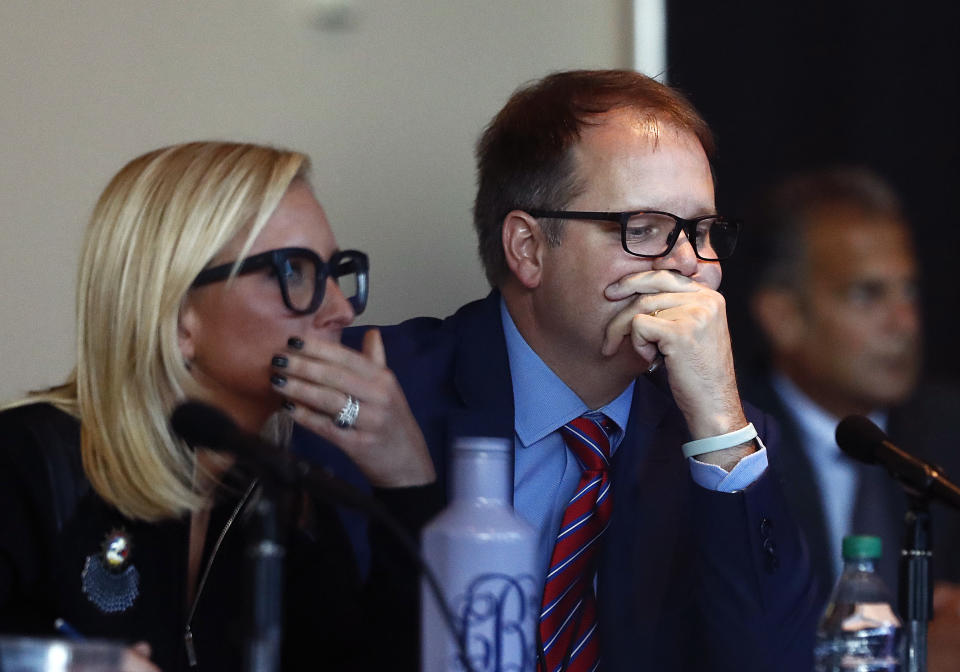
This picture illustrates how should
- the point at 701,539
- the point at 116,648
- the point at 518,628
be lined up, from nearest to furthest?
the point at 116,648
the point at 518,628
the point at 701,539

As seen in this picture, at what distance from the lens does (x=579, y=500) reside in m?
1.70

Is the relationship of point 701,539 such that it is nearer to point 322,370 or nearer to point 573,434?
point 573,434

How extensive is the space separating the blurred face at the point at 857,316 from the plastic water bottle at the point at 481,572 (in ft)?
4.21

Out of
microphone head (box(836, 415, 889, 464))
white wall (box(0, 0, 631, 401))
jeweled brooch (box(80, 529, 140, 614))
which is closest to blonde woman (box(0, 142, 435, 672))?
jeweled brooch (box(80, 529, 140, 614))

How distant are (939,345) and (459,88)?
106 centimetres

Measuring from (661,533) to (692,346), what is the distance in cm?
29

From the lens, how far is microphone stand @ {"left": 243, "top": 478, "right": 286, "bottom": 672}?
87 centimetres

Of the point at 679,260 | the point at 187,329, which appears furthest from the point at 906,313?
the point at 187,329

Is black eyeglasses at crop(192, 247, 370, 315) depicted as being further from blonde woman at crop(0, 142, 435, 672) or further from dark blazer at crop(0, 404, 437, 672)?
dark blazer at crop(0, 404, 437, 672)

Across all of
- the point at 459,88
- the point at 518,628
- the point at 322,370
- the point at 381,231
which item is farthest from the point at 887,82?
the point at 518,628

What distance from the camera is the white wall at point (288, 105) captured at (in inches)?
83.7

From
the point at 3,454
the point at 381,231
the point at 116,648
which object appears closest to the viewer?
the point at 116,648

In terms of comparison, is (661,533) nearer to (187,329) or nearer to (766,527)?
(766,527)

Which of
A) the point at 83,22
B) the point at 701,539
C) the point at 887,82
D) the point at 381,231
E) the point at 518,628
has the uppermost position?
the point at 83,22
